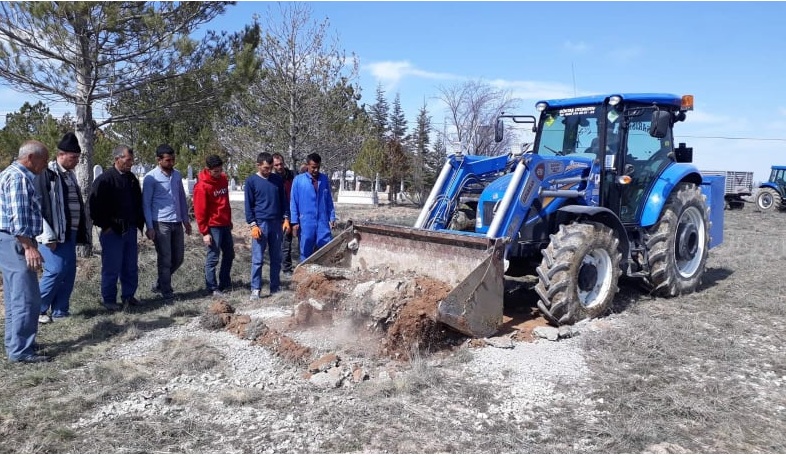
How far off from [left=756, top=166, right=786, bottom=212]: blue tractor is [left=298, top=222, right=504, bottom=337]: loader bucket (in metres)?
24.2

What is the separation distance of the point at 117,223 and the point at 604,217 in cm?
531

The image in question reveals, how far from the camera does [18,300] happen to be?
16.1 feet

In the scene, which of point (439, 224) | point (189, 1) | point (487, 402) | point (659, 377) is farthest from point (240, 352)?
point (189, 1)

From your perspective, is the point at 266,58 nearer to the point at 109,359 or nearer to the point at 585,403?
the point at 109,359

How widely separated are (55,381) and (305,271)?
7.88 feet

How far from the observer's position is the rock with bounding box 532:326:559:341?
542 centimetres

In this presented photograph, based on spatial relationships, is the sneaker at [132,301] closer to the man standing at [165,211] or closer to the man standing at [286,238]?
the man standing at [165,211]

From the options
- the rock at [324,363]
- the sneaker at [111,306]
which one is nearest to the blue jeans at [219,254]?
the sneaker at [111,306]

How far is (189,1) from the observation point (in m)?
8.37

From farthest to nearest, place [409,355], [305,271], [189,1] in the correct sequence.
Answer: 1. [189,1]
2. [305,271]
3. [409,355]

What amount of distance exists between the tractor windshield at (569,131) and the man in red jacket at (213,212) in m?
3.90

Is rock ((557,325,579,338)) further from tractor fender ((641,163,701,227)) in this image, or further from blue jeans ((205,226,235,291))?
blue jeans ((205,226,235,291))

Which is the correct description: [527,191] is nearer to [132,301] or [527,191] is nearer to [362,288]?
[362,288]

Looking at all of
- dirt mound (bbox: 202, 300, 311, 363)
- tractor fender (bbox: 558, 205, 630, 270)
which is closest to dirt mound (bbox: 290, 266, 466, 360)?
dirt mound (bbox: 202, 300, 311, 363)
